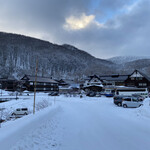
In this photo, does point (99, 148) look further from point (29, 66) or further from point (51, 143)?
point (29, 66)

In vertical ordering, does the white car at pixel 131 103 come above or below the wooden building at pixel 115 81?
below

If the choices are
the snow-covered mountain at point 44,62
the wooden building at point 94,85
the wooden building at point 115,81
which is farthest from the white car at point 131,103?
the snow-covered mountain at point 44,62

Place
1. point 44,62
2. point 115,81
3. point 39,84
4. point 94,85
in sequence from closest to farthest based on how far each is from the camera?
point 94,85
point 39,84
point 115,81
point 44,62

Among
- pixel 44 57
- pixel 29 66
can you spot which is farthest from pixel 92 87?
pixel 44 57

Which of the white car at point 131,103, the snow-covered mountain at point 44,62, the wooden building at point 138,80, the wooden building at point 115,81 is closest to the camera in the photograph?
the white car at point 131,103

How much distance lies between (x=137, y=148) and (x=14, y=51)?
171148 millimetres

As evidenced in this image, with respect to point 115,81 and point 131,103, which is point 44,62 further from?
point 131,103

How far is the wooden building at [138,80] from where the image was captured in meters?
59.3

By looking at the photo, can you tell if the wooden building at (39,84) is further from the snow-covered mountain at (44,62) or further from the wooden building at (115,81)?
the snow-covered mountain at (44,62)

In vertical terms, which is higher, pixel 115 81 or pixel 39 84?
pixel 115 81

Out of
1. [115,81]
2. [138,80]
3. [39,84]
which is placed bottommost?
[39,84]

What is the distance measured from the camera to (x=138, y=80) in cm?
6044

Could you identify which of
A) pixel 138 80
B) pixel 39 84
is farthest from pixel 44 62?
pixel 138 80

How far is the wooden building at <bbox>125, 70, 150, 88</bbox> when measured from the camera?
59.3m
